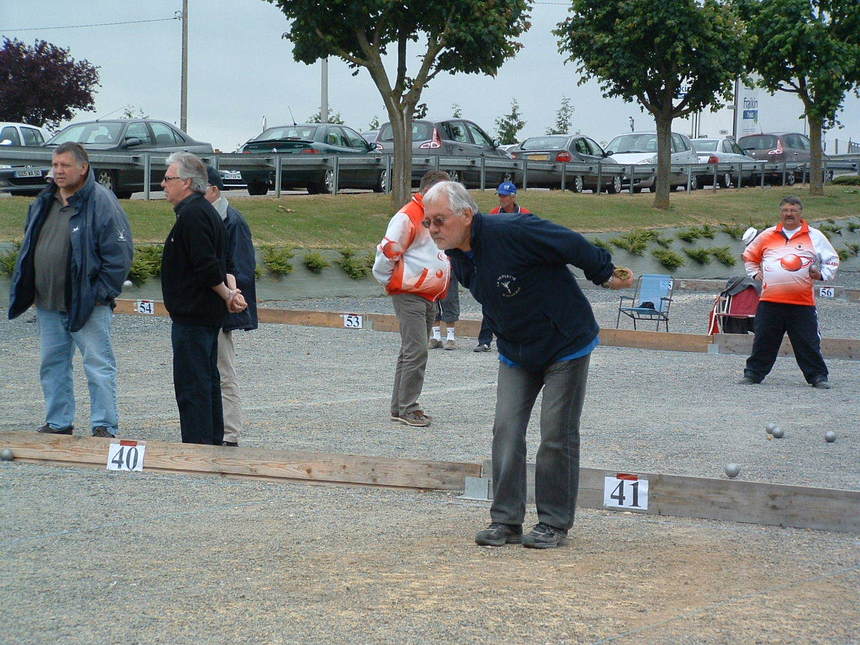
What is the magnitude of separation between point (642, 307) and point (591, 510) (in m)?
10.3

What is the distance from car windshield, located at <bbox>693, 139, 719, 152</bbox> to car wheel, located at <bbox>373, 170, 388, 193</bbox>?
15271 millimetres

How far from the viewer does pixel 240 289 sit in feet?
26.8

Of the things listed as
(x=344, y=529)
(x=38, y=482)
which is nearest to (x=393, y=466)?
(x=344, y=529)

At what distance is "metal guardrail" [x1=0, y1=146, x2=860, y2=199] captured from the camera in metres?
22.0

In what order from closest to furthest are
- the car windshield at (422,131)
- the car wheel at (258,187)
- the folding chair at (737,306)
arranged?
the folding chair at (737,306) < the car wheel at (258,187) < the car windshield at (422,131)

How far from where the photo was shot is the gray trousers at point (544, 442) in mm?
5949

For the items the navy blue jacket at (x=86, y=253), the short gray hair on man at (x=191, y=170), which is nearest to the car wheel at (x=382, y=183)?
the navy blue jacket at (x=86, y=253)

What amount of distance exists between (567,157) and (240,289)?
984 inches

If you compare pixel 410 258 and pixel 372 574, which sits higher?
pixel 410 258

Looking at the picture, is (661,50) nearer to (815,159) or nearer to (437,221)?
(815,159)

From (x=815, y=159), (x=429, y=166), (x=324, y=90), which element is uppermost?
(x=324, y=90)

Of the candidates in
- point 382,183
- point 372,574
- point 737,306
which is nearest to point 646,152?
point 382,183

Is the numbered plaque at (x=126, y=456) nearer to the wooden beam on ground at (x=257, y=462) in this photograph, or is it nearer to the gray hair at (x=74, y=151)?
the wooden beam on ground at (x=257, y=462)

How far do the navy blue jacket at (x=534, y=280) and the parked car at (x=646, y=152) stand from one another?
2936 cm
